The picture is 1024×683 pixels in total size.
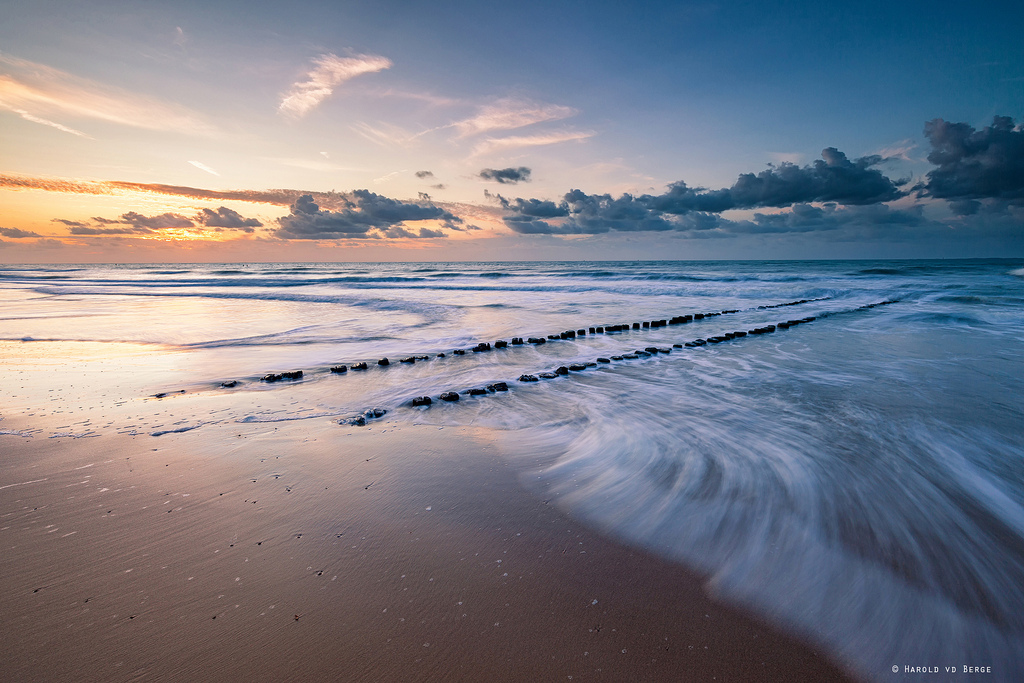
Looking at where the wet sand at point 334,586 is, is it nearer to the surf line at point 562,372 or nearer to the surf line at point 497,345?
the surf line at point 562,372

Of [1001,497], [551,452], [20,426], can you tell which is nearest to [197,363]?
[20,426]

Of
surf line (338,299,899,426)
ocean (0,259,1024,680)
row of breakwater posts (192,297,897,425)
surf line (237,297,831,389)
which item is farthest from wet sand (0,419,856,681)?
surf line (237,297,831,389)

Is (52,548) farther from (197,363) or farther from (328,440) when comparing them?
(197,363)

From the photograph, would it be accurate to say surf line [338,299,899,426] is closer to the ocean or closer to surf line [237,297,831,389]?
the ocean

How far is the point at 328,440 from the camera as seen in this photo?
167 inches

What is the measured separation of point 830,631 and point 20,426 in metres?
7.15

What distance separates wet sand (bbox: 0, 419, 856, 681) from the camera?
1.86m

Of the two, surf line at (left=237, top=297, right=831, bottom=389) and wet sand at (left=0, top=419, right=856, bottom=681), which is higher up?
wet sand at (left=0, top=419, right=856, bottom=681)

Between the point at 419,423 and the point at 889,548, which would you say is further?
the point at 419,423

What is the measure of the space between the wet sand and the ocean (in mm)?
408

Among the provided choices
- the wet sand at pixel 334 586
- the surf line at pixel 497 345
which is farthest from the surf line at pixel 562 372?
the surf line at pixel 497 345

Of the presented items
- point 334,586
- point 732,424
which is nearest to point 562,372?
point 732,424

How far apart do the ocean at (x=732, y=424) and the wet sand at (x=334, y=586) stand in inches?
16.0

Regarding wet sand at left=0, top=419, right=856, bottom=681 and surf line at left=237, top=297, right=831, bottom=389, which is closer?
wet sand at left=0, top=419, right=856, bottom=681
